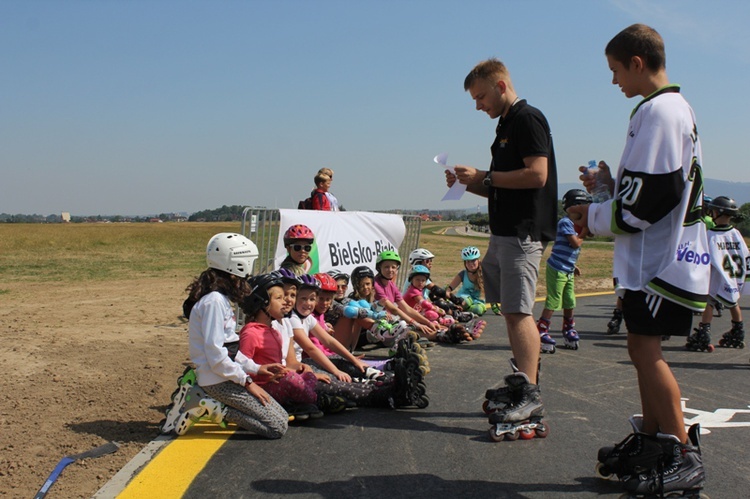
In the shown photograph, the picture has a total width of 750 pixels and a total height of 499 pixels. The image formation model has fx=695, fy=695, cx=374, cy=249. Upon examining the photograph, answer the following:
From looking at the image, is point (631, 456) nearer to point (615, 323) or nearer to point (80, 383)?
point (80, 383)

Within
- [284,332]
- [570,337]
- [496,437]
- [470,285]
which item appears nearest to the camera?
[496,437]

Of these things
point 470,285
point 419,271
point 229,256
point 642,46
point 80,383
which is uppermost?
point 642,46

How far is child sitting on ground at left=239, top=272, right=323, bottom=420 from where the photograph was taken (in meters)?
4.98

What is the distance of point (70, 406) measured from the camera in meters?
5.54

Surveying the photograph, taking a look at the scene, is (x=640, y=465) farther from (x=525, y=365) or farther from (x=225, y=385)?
(x=225, y=385)

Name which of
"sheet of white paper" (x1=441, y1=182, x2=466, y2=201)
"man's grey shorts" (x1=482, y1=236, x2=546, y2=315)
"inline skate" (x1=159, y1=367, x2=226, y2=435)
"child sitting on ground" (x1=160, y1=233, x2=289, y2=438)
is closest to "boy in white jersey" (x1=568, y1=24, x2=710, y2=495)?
"man's grey shorts" (x1=482, y1=236, x2=546, y2=315)

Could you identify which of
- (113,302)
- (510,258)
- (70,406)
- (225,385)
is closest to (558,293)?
(510,258)

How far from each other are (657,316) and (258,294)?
273 centimetres

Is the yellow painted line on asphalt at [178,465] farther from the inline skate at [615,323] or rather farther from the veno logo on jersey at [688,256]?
the inline skate at [615,323]

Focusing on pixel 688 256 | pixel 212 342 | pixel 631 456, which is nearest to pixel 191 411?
pixel 212 342

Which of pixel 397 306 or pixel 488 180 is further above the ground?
pixel 488 180

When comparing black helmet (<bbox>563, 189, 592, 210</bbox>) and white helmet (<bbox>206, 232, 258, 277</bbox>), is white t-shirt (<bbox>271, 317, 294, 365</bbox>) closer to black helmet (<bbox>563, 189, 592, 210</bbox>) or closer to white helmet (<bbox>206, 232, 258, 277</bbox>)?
white helmet (<bbox>206, 232, 258, 277</bbox>)

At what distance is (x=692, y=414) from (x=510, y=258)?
2.00m

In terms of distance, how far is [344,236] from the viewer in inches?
396
